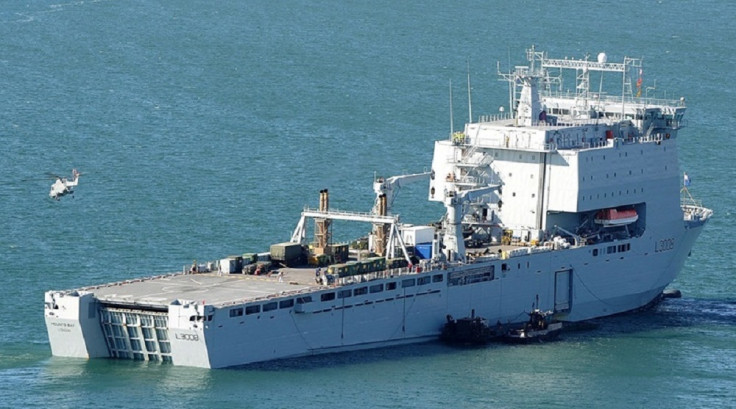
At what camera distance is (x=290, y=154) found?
11944cm

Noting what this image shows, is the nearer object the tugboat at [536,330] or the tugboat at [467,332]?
the tugboat at [467,332]

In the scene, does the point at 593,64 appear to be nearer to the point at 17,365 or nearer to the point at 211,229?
the point at 211,229

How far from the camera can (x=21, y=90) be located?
13688 cm

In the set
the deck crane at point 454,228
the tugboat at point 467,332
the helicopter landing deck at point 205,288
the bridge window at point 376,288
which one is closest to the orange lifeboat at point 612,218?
the deck crane at point 454,228

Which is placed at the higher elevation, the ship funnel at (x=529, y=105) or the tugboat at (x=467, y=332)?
the ship funnel at (x=529, y=105)

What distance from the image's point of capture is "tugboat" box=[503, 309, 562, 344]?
3356 inches

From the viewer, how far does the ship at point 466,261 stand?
257 feet

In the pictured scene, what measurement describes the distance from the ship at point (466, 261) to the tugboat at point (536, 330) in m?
1.38

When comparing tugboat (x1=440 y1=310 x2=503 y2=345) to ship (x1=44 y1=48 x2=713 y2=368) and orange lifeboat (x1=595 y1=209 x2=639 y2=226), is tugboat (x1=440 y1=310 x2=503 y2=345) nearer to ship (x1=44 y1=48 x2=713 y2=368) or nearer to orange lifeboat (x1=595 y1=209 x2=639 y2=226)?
ship (x1=44 y1=48 x2=713 y2=368)

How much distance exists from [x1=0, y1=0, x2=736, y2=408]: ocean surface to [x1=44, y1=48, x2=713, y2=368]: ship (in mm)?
1184

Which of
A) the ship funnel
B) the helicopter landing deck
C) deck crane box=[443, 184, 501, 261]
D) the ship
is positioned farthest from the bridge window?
the ship funnel

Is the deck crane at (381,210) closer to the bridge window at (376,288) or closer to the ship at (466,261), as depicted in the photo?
the ship at (466,261)

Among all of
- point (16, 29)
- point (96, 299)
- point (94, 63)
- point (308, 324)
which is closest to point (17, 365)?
point (96, 299)

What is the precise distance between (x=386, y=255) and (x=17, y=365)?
15444 mm
